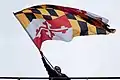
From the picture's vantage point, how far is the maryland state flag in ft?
47.2

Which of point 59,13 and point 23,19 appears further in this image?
point 59,13

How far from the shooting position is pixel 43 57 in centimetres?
1304

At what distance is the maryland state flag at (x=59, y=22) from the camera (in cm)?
1439

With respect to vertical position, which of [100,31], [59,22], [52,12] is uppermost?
[52,12]

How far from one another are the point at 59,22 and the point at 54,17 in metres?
0.25

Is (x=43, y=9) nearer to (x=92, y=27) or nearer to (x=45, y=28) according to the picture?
(x=45, y=28)

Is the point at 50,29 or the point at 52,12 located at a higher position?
the point at 52,12

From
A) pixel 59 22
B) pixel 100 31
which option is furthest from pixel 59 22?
pixel 100 31

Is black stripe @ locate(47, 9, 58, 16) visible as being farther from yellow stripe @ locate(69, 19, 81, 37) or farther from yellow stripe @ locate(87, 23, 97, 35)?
yellow stripe @ locate(87, 23, 97, 35)

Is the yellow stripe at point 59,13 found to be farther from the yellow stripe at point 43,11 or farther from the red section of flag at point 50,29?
the yellow stripe at point 43,11

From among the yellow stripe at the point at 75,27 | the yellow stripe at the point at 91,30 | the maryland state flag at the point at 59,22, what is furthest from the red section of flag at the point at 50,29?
the yellow stripe at the point at 91,30

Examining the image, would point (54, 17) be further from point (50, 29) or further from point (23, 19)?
point (23, 19)

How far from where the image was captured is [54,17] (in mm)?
14969

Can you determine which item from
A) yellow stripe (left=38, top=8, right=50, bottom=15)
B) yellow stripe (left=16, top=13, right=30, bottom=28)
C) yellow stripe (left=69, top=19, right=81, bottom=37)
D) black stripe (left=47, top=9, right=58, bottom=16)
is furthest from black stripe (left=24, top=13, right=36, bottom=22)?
yellow stripe (left=69, top=19, right=81, bottom=37)
